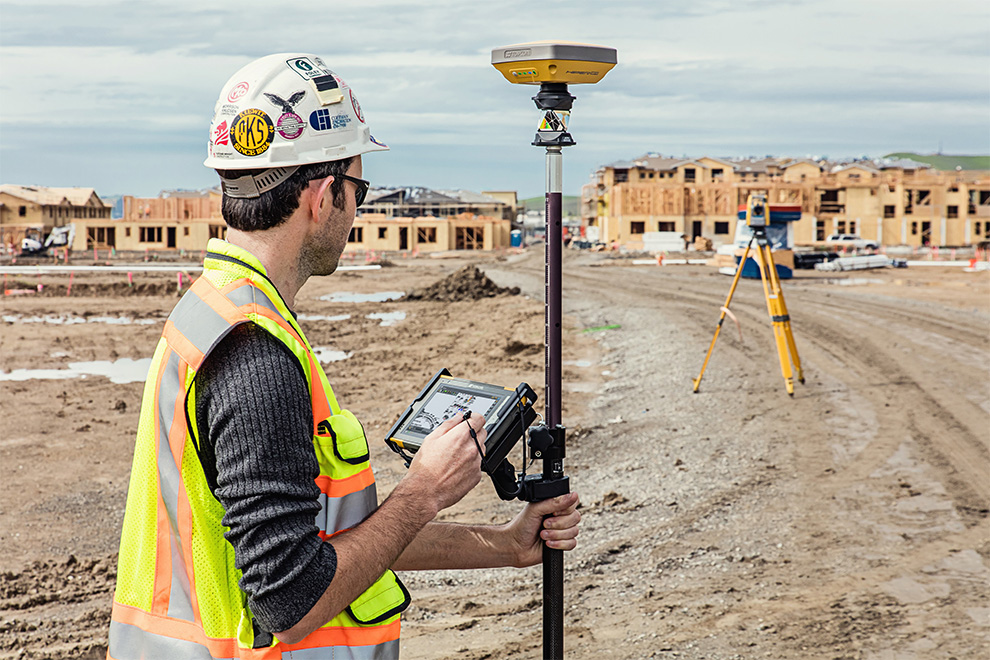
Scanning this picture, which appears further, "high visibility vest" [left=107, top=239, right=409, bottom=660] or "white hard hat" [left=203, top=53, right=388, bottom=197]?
"white hard hat" [left=203, top=53, right=388, bottom=197]

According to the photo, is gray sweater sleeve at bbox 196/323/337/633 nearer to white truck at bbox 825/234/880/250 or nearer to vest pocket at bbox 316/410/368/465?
vest pocket at bbox 316/410/368/465

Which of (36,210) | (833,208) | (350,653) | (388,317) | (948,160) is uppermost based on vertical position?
(948,160)

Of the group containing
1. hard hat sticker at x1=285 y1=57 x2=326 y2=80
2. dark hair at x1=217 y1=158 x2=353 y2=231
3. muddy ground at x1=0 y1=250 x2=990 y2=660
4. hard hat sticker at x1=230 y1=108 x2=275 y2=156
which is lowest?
muddy ground at x1=0 y1=250 x2=990 y2=660

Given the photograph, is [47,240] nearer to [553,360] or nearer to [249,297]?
[553,360]

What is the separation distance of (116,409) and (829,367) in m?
10.3

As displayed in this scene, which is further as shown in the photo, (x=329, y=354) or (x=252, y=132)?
(x=329, y=354)

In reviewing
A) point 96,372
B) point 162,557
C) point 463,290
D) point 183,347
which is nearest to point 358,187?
point 183,347

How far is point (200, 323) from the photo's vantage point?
1.72 metres

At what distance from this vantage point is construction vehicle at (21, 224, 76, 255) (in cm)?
4634

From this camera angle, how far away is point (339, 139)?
76.4 inches

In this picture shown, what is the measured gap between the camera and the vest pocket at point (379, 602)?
1.85 m

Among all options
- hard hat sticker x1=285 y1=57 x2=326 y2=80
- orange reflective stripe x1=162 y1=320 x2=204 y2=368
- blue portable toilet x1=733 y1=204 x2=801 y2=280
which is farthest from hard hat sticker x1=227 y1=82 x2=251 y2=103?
blue portable toilet x1=733 y1=204 x2=801 y2=280

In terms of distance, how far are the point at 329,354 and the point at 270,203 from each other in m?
15.4

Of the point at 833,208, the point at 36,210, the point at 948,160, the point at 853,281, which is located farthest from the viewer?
the point at 948,160
